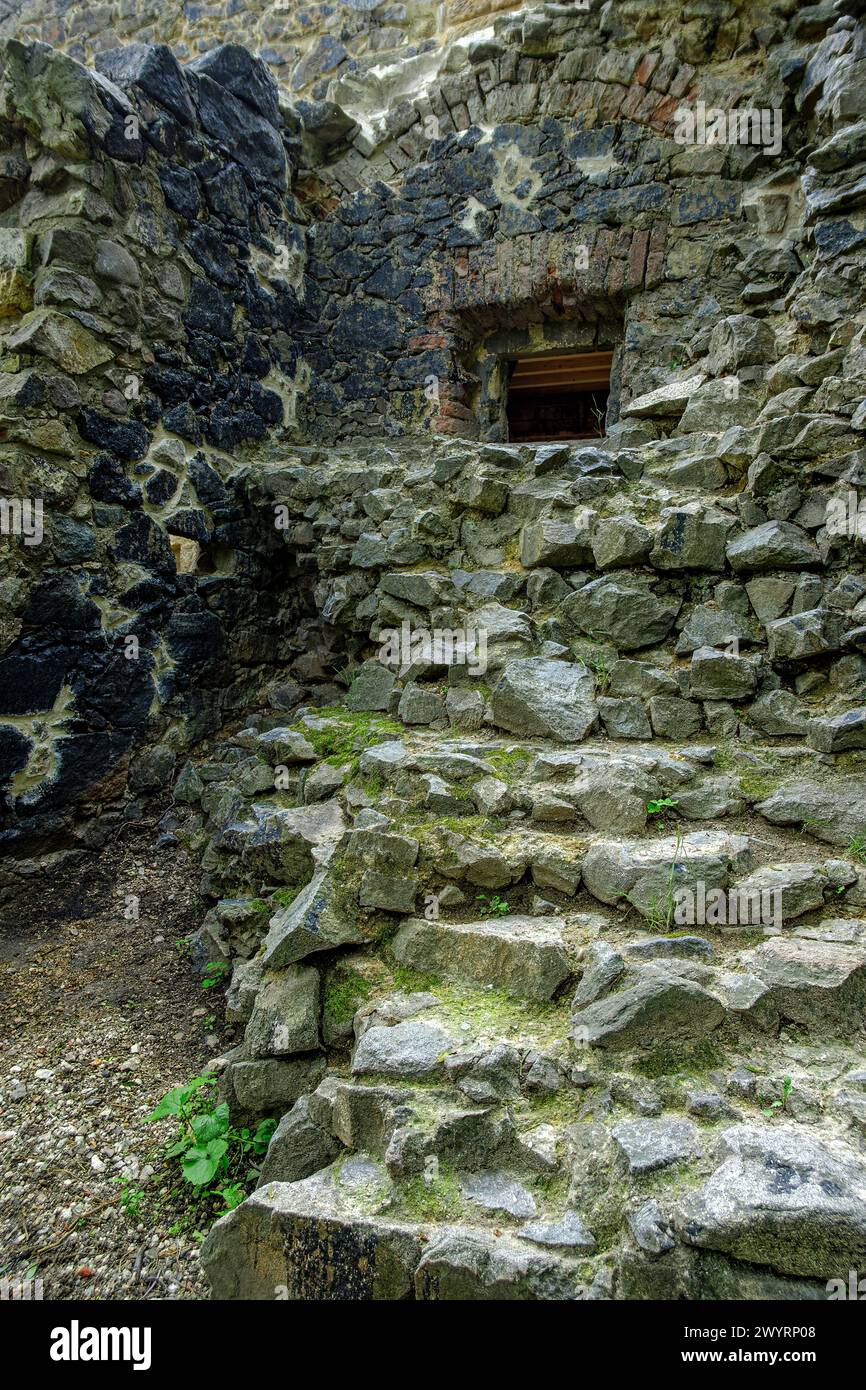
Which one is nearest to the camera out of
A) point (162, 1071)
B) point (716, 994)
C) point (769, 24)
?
point (716, 994)

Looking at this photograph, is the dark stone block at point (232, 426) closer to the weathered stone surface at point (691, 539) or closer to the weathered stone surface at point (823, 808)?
the weathered stone surface at point (691, 539)

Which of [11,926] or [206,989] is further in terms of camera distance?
[11,926]

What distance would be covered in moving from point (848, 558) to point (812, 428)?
0.66m

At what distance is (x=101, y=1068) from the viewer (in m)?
2.92

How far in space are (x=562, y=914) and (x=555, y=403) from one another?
7.31 metres

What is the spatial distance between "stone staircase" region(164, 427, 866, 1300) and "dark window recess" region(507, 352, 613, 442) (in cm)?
356

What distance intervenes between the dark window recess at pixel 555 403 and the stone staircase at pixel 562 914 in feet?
11.7

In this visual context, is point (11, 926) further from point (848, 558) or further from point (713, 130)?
point (713, 130)

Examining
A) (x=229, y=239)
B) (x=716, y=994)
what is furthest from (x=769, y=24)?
(x=716, y=994)

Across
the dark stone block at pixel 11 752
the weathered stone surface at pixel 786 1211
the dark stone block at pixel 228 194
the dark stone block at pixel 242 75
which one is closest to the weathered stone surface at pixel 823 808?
the weathered stone surface at pixel 786 1211

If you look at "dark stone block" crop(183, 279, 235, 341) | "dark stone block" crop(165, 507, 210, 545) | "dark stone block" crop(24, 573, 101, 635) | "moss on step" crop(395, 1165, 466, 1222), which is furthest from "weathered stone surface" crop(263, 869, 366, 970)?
"dark stone block" crop(183, 279, 235, 341)

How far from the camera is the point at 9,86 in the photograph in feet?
13.5

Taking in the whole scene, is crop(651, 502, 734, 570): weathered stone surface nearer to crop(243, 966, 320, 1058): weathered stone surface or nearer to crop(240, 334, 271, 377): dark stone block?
crop(243, 966, 320, 1058): weathered stone surface

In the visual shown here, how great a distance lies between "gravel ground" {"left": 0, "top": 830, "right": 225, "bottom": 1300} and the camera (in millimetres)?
2225
